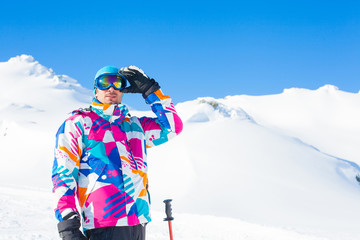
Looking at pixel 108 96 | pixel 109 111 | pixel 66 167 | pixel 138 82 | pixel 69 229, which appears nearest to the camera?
pixel 69 229

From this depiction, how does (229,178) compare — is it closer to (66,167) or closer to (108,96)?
(108,96)

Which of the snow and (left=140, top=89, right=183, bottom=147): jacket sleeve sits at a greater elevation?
the snow

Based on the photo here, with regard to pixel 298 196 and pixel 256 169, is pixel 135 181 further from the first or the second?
pixel 256 169

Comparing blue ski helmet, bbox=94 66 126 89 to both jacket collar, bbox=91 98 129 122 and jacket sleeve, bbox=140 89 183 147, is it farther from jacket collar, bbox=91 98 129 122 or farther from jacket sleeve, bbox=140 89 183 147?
jacket sleeve, bbox=140 89 183 147

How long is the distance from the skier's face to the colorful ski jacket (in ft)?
0.29

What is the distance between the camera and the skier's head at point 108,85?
274 cm

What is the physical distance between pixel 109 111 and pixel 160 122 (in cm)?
57

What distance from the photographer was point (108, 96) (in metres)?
2.73

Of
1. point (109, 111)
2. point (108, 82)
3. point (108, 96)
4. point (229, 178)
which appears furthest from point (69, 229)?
point (229, 178)

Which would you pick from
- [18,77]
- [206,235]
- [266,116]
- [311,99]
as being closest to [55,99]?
[18,77]

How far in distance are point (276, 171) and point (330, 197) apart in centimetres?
340

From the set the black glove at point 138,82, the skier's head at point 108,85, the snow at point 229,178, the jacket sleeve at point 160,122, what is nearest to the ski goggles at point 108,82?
the skier's head at point 108,85

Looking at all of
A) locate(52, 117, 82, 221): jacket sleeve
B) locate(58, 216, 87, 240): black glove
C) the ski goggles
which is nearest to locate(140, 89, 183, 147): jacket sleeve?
the ski goggles

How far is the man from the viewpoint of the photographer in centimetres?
Answer: 228
